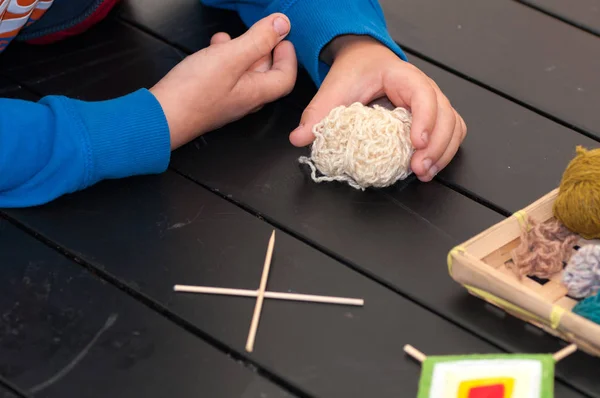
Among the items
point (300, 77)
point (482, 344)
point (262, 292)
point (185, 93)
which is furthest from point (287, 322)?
point (300, 77)

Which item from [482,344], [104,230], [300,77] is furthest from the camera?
[300,77]

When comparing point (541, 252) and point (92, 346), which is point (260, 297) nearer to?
point (92, 346)

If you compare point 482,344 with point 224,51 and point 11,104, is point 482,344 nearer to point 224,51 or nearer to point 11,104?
point 224,51

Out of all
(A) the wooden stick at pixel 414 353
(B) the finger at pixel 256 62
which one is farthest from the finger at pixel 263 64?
(A) the wooden stick at pixel 414 353

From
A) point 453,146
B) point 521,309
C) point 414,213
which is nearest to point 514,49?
point 453,146

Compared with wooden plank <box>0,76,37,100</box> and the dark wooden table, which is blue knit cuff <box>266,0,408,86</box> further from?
wooden plank <box>0,76,37,100</box>

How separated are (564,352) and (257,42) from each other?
0.53m

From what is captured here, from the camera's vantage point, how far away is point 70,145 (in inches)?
39.6

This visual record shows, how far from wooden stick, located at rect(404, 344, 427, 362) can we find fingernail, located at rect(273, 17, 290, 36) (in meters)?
0.47

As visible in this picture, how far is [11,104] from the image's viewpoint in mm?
1002

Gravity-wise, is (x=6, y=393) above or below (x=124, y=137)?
below

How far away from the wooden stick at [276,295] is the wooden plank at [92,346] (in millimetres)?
44

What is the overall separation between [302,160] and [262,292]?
0.75 feet

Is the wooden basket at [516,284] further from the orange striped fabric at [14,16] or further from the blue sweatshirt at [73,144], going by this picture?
the orange striped fabric at [14,16]
